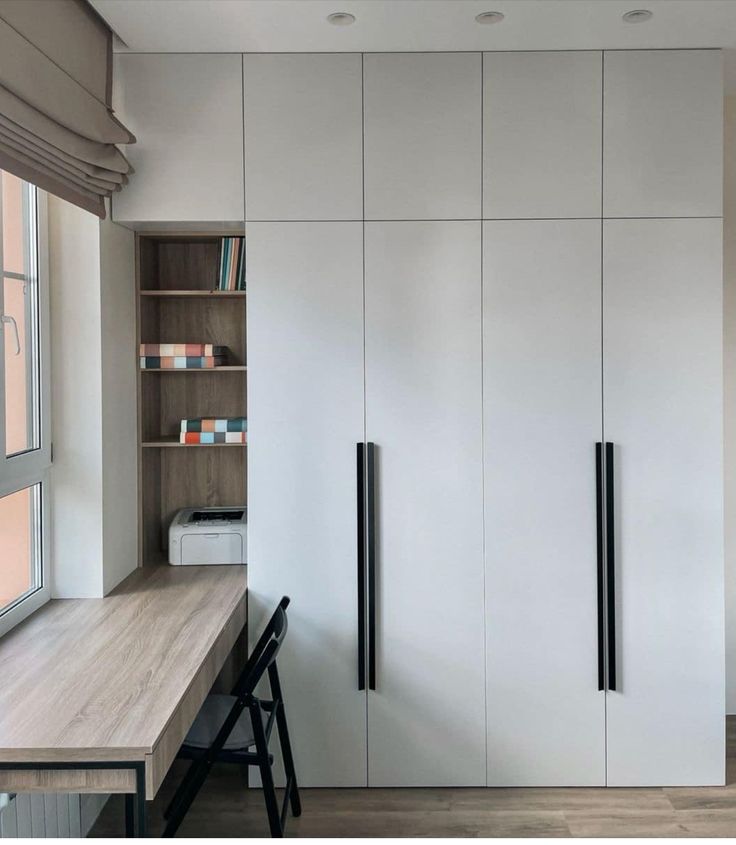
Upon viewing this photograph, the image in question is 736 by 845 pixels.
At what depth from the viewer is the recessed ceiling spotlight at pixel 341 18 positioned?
2.72 meters

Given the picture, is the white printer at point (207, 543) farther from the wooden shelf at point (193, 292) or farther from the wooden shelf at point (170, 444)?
the wooden shelf at point (193, 292)

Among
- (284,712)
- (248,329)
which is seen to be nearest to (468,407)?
(248,329)

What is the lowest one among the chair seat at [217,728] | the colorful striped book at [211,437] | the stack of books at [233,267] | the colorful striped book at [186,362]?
the chair seat at [217,728]

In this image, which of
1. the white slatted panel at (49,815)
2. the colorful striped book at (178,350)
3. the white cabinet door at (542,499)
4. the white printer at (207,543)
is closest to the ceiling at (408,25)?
the white cabinet door at (542,499)

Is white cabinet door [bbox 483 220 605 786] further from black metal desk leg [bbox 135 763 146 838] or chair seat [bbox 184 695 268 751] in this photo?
black metal desk leg [bbox 135 763 146 838]

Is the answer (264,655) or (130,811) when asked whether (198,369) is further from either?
(130,811)

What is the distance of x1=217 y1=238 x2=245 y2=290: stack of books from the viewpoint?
3.37 meters

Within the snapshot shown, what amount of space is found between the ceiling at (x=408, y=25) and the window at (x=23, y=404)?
27.6 inches

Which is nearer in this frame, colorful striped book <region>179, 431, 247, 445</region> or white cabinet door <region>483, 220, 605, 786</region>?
white cabinet door <region>483, 220, 605, 786</region>

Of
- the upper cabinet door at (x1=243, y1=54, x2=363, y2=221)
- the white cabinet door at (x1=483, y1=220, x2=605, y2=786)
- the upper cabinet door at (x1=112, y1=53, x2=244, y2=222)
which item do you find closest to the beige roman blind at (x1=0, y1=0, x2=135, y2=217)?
the upper cabinet door at (x1=112, y1=53, x2=244, y2=222)

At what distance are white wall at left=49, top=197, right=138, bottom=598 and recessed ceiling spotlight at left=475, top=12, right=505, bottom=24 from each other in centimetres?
143

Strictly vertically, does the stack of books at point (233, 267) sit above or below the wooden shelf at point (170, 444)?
above

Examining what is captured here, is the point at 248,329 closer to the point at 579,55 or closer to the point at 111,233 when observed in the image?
the point at 111,233

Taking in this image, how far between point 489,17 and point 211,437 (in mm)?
1782
